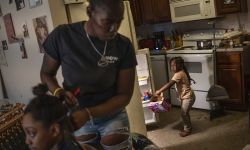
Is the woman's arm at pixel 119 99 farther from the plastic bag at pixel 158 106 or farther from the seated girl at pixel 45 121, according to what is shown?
the plastic bag at pixel 158 106

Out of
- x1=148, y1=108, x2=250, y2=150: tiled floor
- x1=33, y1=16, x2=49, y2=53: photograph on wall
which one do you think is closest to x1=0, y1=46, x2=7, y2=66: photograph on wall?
x1=33, y1=16, x2=49, y2=53: photograph on wall

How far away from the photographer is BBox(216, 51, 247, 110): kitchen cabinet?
12.5 feet

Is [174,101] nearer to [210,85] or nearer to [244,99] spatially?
[210,85]

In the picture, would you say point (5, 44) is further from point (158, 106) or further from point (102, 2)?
point (102, 2)

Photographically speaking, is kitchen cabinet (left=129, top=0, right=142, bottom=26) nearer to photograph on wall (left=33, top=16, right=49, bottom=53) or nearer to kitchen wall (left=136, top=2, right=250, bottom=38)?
kitchen wall (left=136, top=2, right=250, bottom=38)

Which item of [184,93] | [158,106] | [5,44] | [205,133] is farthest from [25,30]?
[205,133]

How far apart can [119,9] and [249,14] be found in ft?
11.3

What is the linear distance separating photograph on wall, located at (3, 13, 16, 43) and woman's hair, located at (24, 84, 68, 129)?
1.60 metres

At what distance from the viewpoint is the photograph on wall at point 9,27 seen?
2458 mm

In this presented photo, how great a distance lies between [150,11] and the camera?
15.9 feet

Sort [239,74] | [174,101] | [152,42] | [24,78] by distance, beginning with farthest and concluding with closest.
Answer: [152,42], [174,101], [239,74], [24,78]

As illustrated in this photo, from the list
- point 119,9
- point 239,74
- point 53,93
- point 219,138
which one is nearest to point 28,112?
point 53,93

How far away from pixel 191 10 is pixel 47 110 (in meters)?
3.56

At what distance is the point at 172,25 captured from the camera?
4941 millimetres
